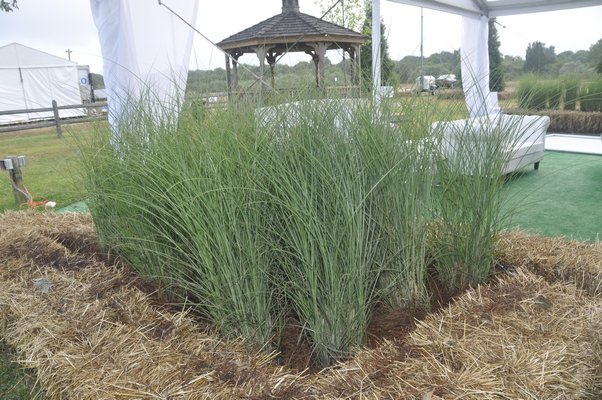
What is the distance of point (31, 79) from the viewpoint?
48.3 feet

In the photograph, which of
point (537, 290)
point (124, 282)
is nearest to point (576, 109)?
point (537, 290)

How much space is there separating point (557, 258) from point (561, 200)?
2.52 meters

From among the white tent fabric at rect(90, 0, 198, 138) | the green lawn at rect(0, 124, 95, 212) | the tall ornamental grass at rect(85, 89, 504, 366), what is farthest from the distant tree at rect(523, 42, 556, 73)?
the green lawn at rect(0, 124, 95, 212)

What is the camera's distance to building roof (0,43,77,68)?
1514 centimetres

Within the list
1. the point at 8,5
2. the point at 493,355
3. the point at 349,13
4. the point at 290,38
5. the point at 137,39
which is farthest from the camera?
the point at 349,13

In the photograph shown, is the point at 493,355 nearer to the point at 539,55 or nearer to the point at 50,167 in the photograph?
the point at 50,167

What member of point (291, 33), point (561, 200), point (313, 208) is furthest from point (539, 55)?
point (313, 208)

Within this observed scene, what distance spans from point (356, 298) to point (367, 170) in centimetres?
44

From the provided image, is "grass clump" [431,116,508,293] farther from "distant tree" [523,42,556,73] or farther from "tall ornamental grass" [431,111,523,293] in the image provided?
"distant tree" [523,42,556,73]

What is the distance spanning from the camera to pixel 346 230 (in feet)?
4.78

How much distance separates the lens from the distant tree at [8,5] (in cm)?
632

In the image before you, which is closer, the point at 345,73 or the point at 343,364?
the point at 343,364

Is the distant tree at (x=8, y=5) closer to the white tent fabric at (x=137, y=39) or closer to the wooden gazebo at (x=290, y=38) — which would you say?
the wooden gazebo at (x=290, y=38)

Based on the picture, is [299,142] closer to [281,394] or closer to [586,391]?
[281,394]
